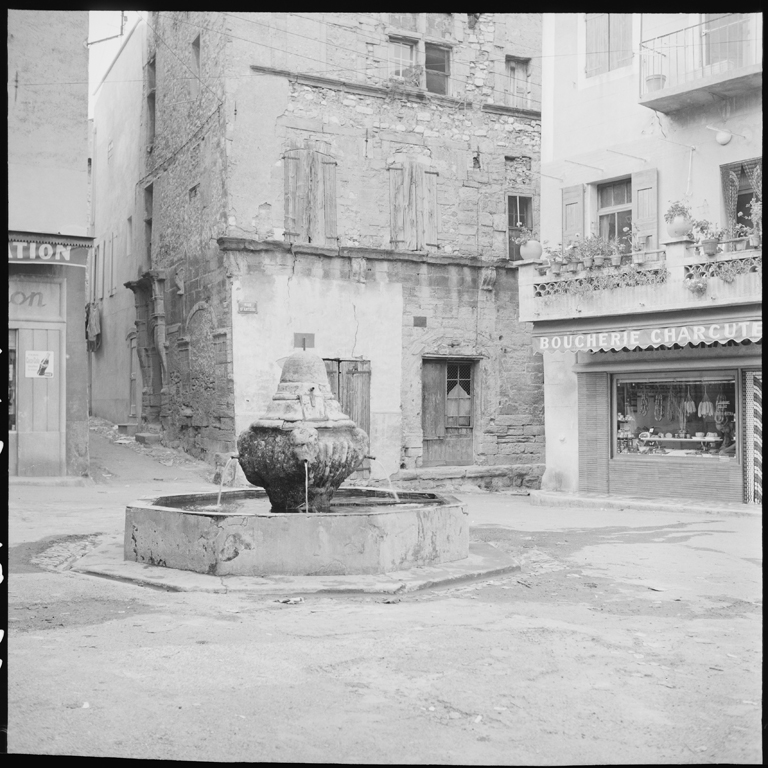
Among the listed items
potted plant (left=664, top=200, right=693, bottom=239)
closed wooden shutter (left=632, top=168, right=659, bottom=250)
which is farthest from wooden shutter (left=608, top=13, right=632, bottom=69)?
potted plant (left=664, top=200, right=693, bottom=239)

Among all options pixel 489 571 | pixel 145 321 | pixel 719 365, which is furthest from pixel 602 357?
pixel 145 321

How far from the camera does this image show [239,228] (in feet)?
59.7

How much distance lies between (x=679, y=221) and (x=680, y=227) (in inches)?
3.7

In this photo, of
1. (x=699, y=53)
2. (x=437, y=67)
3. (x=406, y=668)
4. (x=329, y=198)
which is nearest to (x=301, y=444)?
(x=406, y=668)

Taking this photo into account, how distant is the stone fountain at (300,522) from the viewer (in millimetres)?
7930

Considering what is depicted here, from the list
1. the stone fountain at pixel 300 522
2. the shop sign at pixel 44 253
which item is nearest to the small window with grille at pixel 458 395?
the shop sign at pixel 44 253

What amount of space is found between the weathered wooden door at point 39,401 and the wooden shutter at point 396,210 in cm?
676

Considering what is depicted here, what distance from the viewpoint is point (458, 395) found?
20.3m

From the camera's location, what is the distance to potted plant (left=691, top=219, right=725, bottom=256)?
556 inches

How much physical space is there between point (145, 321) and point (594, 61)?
11549 mm

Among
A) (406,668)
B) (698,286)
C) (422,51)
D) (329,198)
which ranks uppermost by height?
(422,51)

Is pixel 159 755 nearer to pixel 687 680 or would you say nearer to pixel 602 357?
pixel 687 680

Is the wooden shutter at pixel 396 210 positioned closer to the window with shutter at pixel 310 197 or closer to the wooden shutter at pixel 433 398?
A: the window with shutter at pixel 310 197

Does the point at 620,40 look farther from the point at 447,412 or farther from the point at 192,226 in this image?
the point at 192,226
